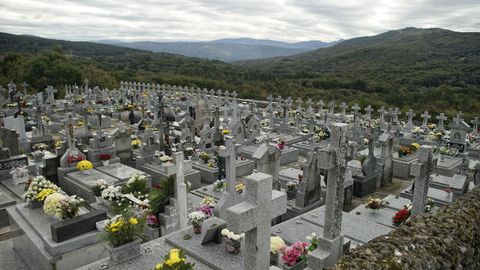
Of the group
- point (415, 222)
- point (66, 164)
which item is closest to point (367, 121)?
point (66, 164)

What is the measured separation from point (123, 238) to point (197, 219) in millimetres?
1493

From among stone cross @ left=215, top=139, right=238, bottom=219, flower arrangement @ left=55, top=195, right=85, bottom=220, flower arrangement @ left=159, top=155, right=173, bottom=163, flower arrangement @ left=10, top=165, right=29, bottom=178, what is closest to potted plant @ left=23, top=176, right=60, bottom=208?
flower arrangement @ left=55, top=195, right=85, bottom=220

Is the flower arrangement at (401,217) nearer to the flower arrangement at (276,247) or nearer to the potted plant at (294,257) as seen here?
the potted plant at (294,257)

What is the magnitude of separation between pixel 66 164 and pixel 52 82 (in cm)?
3562

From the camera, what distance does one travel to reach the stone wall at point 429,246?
389cm

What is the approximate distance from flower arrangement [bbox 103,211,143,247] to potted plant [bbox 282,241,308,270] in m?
2.74

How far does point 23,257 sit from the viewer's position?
8.09 metres

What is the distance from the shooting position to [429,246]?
4258 mm

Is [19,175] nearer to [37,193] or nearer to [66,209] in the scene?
[37,193]

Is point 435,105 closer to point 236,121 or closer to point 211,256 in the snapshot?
point 236,121

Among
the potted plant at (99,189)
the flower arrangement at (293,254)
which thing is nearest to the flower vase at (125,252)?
the flower arrangement at (293,254)

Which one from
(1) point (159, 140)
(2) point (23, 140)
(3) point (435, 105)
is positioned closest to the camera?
(1) point (159, 140)

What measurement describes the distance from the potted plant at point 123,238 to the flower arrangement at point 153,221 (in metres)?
2.20

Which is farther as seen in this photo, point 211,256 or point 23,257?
point 23,257
